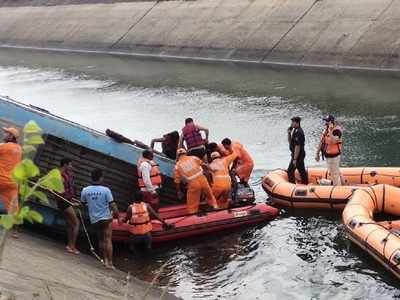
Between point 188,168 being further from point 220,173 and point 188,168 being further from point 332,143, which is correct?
point 332,143

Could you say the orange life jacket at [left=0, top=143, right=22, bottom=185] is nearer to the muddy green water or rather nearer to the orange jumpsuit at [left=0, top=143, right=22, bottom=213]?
the orange jumpsuit at [left=0, top=143, right=22, bottom=213]

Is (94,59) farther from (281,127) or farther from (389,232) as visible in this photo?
(389,232)

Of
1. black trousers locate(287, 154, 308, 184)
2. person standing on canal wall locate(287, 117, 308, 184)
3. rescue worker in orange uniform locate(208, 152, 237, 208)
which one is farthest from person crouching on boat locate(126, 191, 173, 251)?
black trousers locate(287, 154, 308, 184)

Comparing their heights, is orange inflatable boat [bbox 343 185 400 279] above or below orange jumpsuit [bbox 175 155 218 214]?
below

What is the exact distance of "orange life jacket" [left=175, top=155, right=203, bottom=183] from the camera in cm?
1060

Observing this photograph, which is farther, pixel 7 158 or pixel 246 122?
pixel 246 122

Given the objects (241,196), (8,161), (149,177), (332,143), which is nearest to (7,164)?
(8,161)

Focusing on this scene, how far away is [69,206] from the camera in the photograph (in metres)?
9.30

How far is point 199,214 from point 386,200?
10.9 feet

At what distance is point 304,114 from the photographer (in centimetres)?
2164

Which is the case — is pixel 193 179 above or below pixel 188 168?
below

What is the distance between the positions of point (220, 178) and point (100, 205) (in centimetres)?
284

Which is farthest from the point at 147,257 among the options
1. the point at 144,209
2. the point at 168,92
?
the point at 168,92

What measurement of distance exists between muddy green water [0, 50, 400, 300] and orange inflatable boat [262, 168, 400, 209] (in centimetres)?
27
